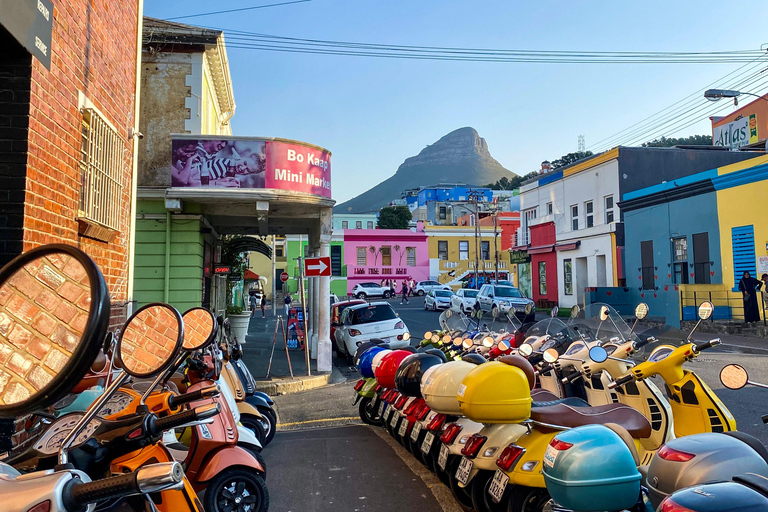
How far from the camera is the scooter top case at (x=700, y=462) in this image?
2578 millimetres

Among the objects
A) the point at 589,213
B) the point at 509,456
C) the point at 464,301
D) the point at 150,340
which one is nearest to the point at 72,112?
the point at 150,340

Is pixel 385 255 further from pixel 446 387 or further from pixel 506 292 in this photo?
pixel 446 387

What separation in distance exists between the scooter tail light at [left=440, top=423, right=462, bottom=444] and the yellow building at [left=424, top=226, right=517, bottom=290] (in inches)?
2017

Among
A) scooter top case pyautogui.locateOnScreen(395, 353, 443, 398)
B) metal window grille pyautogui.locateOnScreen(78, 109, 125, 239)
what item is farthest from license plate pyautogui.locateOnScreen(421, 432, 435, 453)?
metal window grille pyautogui.locateOnScreen(78, 109, 125, 239)

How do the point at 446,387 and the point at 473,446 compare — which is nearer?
the point at 473,446

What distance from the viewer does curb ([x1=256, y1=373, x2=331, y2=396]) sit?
11109mm

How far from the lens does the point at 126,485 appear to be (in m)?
1.49

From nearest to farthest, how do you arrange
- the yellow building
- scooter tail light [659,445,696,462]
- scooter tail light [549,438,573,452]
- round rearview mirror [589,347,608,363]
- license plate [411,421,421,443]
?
scooter tail light [659,445,696,462]
scooter tail light [549,438,573,452]
round rearview mirror [589,347,608,363]
license plate [411,421,421,443]
the yellow building

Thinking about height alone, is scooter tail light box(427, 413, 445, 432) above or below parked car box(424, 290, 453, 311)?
below

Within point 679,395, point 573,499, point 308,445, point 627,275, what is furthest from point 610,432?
point 627,275

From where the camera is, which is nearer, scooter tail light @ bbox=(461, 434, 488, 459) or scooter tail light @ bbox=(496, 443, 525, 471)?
scooter tail light @ bbox=(496, 443, 525, 471)

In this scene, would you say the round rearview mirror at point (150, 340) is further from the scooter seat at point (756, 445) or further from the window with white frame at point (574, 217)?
the window with white frame at point (574, 217)

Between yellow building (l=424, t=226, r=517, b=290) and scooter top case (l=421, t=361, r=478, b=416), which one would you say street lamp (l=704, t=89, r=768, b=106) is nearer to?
scooter top case (l=421, t=361, r=478, b=416)

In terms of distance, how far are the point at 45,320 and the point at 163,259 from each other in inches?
465
